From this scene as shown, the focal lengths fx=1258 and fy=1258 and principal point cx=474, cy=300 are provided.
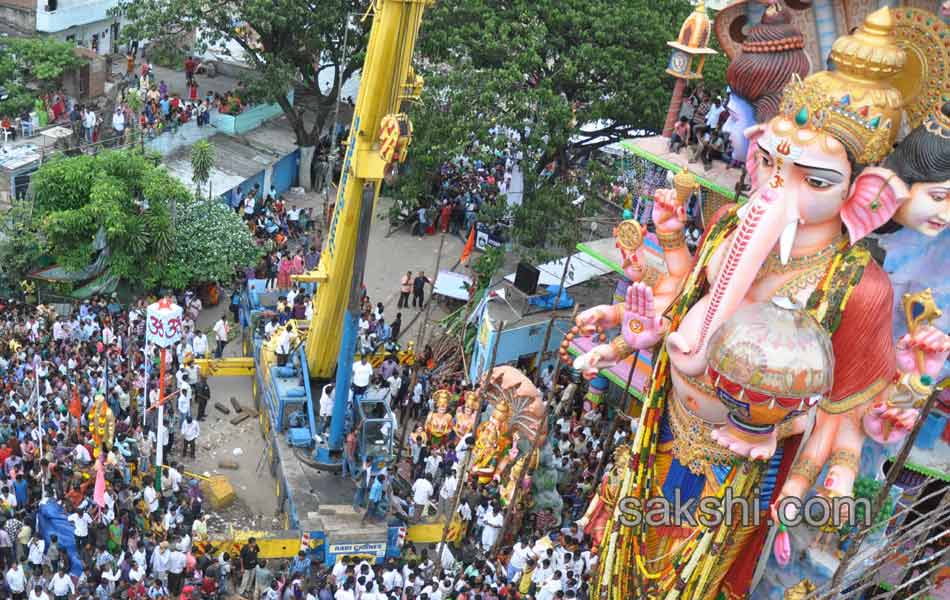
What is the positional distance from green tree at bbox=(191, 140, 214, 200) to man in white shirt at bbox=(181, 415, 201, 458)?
296 inches

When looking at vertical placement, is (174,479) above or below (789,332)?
below

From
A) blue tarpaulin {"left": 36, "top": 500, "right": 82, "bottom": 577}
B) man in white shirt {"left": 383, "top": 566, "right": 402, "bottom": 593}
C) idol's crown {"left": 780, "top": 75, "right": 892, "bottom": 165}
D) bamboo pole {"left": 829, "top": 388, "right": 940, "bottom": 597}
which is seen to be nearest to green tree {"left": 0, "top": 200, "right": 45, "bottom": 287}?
blue tarpaulin {"left": 36, "top": 500, "right": 82, "bottom": 577}

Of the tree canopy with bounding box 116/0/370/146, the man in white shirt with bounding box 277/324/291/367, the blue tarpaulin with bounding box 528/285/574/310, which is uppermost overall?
the tree canopy with bounding box 116/0/370/146

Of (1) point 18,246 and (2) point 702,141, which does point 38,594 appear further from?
(2) point 702,141

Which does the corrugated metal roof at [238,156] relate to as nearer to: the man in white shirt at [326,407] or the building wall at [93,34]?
the building wall at [93,34]

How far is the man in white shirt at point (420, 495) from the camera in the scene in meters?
20.8

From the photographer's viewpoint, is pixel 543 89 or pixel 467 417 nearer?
pixel 467 417

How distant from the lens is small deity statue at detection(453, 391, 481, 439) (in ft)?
73.5

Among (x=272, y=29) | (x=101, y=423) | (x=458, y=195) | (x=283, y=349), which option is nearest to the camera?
(x=101, y=423)

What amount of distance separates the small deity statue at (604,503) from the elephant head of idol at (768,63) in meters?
5.31

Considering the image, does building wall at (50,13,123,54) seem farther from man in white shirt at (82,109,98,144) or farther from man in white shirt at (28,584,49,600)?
man in white shirt at (28,584,49,600)

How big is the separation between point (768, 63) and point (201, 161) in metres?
14.9

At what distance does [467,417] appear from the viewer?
22.5 metres

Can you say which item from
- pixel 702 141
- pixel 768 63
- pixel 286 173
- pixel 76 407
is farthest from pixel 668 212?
pixel 286 173
